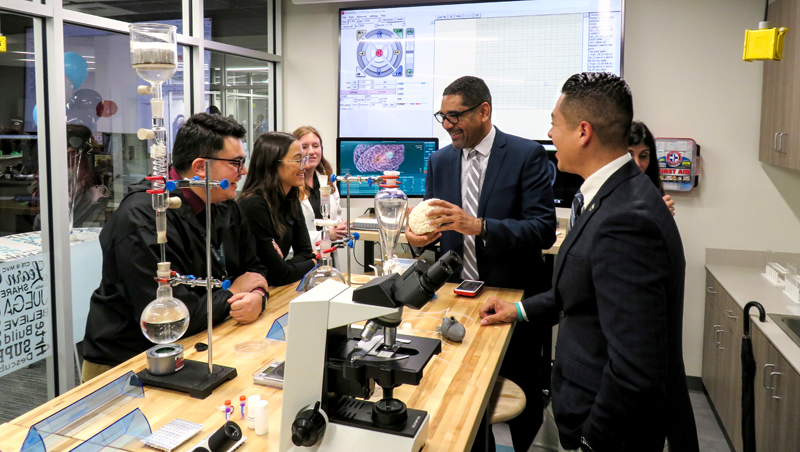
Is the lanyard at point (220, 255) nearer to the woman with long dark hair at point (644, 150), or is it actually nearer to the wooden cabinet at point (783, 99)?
the woman with long dark hair at point (644, 150)

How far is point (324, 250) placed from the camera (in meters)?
1.78

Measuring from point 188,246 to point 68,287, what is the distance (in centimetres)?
125

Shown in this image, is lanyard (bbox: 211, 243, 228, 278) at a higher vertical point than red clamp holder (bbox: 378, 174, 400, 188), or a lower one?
lower

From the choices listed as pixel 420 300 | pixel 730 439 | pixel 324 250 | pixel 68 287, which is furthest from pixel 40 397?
pixel 730 439

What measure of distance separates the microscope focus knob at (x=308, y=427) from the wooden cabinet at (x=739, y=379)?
6.33 feet

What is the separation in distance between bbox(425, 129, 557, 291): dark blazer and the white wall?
1.84 m

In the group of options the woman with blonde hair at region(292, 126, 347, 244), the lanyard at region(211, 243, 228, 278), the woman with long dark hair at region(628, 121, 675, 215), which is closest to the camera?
the lanyard at region(211, 243, 228, 278)

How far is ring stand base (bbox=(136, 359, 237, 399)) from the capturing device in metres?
1.51

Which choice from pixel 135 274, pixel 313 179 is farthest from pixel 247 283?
pixel 313 179

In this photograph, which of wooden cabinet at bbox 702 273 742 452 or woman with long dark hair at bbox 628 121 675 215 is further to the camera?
wooden cabinet at bbox 702 273 742 452

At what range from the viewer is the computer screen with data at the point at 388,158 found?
437 cm

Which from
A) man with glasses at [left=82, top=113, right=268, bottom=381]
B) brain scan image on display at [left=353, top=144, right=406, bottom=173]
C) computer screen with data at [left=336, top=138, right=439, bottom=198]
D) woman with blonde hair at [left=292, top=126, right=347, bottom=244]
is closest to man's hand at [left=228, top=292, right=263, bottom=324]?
man with glasses at [left=82, top=113, right=268, bottom=381]

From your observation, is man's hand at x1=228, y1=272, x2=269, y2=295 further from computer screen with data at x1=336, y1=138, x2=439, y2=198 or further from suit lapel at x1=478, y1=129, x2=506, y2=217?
computer screen with data at x1=336, y1=138, x2=439, y2=198

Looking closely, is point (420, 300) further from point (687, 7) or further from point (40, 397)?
point (687, 7)
